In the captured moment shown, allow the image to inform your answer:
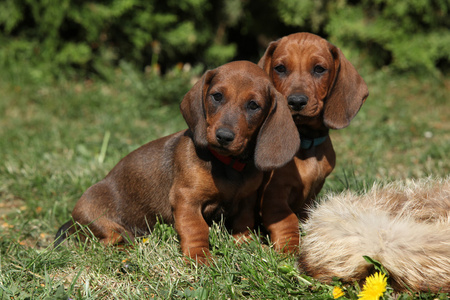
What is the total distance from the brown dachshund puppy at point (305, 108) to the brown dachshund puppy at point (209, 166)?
7.4 inches

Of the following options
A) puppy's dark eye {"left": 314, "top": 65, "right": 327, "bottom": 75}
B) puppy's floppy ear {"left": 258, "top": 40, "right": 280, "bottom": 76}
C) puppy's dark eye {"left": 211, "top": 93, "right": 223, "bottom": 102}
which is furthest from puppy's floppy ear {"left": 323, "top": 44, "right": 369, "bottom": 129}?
puppy's dark eye {"left": 211, "top": 93, "right": 223, "bottom": 102}

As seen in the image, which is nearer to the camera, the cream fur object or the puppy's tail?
the cream fur object

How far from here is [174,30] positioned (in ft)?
28.3

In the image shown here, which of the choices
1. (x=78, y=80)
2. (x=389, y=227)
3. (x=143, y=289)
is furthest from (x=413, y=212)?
(x=78, y=80)

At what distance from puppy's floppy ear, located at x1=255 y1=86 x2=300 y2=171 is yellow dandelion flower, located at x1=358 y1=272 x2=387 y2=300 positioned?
2.84 ft

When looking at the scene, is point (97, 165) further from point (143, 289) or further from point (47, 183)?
point (143, 289)

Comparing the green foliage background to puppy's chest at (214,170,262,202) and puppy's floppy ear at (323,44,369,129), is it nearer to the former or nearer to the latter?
puppy's floppy ear at (323,44,369,129)

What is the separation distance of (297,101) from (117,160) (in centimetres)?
260

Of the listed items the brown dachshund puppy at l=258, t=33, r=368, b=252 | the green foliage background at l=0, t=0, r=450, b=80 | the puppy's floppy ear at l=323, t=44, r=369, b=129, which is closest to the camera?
the brown dachshund puppy at l=258, t=33, r=368, b=252

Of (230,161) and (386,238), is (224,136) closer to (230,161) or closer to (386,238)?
(230,161)

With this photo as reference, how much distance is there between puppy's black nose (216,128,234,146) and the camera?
2.98 meters

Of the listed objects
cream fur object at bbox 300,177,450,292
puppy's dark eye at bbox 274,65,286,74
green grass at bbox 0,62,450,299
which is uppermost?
puppy's dark eye at bbox 274,65,286,74

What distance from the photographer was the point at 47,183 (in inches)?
194

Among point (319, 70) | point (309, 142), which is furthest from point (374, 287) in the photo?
point (319, 70)
